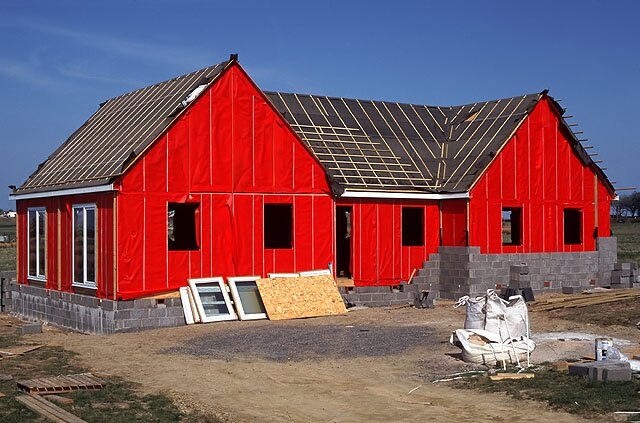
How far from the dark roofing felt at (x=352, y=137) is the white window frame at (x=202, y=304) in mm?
3822

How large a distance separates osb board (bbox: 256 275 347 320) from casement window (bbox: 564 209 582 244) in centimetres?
1145

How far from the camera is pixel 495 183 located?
95.1 feet

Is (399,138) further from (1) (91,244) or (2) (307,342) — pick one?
(2) (307,342)

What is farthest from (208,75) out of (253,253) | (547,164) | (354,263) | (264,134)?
(547,164)

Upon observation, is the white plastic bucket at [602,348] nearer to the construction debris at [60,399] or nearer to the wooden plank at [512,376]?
the wooden plank at [512,376]

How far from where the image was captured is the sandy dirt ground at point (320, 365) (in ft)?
41.9

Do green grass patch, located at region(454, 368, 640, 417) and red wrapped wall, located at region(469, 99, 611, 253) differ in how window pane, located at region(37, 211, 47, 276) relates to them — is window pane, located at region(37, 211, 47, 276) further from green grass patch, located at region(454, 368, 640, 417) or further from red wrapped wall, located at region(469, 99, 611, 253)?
green grass patch, located at region(454, 368, 640, 417)

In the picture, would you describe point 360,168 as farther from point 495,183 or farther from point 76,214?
point 76,214

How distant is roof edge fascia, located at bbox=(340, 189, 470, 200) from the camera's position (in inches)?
1054

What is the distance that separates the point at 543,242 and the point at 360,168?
7294 mm

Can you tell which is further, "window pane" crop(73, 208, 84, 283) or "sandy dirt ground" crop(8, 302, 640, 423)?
"window pane" crop(73, 208, 84, 283)

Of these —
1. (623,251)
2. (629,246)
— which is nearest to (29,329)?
(623,251)

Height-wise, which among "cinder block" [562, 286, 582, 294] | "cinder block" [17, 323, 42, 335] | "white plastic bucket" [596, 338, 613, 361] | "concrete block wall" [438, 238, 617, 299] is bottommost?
"cinder block" [17, 323, 42, 335]

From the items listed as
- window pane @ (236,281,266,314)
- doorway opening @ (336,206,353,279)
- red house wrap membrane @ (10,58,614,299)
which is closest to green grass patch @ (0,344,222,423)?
red house wrap membrane @ (10,58,614,299)
